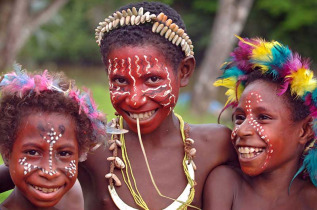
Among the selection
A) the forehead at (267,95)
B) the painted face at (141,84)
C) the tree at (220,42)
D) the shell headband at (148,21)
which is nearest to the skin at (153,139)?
the painted face at (141,84)

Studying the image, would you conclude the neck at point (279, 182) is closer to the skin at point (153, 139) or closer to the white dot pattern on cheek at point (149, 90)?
the skin at point (153, 139)

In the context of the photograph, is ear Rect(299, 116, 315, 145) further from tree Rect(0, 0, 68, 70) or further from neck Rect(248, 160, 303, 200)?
tree Rect(0, 0, 68, 70)

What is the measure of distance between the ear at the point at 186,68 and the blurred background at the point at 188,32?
4905 millimetres

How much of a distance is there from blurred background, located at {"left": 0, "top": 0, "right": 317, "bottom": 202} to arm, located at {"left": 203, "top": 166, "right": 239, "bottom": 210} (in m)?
4.99

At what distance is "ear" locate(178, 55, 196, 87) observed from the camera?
3635mm

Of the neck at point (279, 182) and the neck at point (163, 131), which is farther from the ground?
the neck at point (163, 131)

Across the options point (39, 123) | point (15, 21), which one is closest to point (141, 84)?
point (39, 123)

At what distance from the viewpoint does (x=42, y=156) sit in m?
3.05

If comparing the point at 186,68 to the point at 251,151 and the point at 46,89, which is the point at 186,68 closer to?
the point at 251,151

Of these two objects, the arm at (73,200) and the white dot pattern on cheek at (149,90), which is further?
the arm at (73,200)

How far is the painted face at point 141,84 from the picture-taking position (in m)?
3.41

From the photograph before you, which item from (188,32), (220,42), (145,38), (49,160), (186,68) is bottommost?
(49,160)

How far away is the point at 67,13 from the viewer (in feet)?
75.5

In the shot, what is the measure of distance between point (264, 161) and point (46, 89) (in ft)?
4.24
